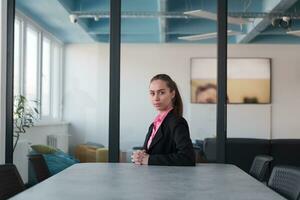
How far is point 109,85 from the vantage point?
458 cm

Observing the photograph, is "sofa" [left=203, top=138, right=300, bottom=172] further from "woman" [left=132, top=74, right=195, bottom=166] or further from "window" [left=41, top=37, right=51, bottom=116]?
"woman" [left=132, top=74, right=195, bottom=166]

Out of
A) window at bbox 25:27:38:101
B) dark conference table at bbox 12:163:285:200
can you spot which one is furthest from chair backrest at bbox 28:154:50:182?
window at bbox 25:27:38:101

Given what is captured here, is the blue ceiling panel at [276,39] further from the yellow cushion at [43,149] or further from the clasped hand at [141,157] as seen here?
the clasped hand at [141,157]

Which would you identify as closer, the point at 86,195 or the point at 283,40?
the point at 86,195

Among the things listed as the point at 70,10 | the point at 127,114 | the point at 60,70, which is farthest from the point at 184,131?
the point at 70,10

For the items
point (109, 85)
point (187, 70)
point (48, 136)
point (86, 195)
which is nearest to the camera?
point (86, 195)

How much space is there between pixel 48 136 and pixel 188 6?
2.41m

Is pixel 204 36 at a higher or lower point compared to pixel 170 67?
higher

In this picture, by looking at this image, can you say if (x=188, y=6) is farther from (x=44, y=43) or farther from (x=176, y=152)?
(x=176, y=152)

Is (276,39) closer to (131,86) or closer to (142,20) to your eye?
(142,20)

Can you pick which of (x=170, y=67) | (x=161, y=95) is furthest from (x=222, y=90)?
(x=161, y=95)

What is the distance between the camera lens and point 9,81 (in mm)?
4656

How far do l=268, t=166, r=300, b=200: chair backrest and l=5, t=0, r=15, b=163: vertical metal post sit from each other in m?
3.10

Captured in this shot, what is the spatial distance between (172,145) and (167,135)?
0.07 m
